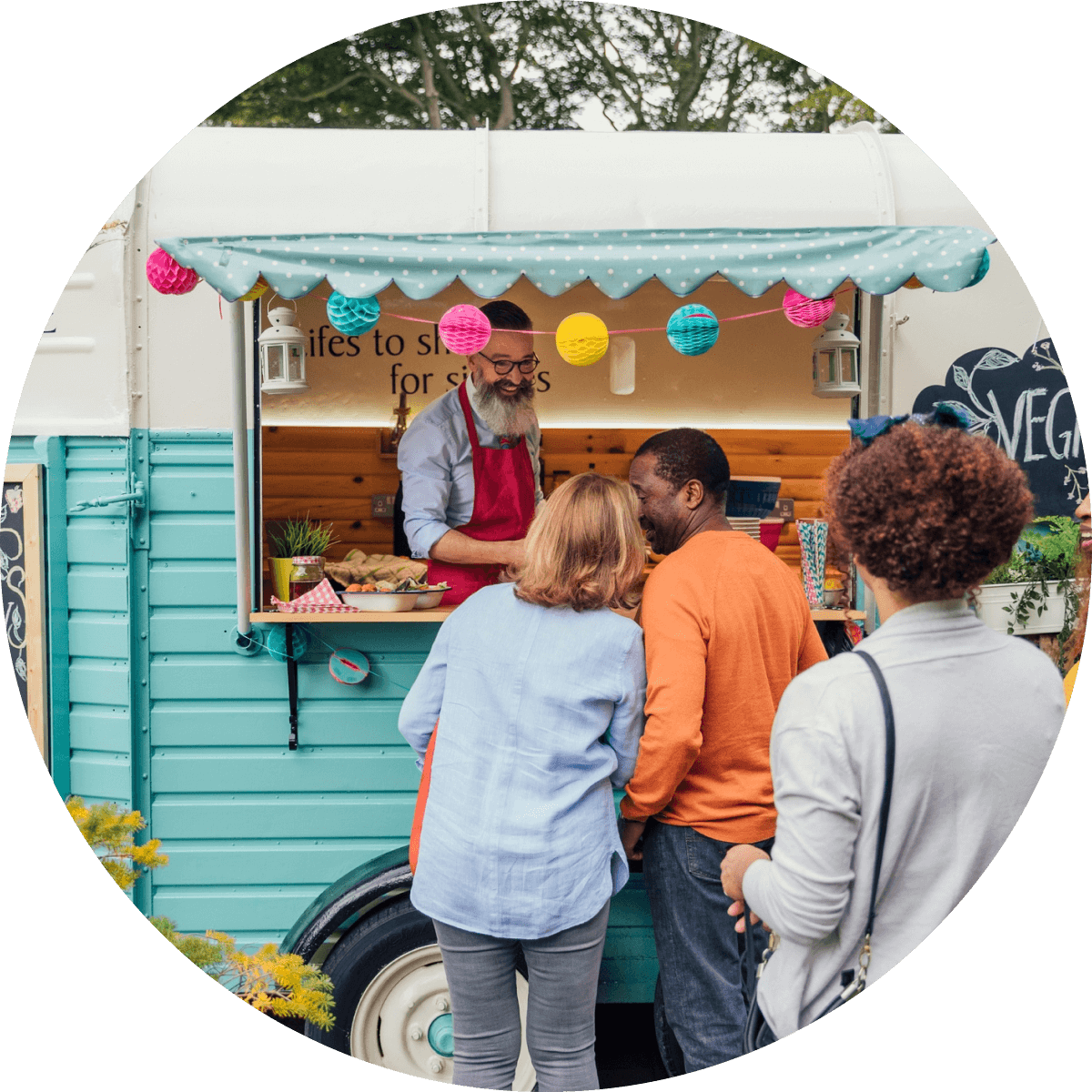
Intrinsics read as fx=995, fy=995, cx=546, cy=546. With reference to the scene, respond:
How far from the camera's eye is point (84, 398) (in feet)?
11.5

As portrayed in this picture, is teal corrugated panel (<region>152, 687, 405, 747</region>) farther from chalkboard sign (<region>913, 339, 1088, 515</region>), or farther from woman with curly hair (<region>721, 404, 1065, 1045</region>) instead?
chalkboard sign (<region>913, 339, 1088, 515</region>)

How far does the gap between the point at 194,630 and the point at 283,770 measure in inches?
23.3

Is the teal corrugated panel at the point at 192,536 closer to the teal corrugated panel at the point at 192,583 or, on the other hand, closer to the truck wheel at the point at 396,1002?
the teal corrugated panel at the point at 192,583

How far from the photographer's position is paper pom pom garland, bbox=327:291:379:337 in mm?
2842

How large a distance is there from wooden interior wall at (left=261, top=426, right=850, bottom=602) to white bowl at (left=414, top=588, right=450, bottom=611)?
3.39 feet

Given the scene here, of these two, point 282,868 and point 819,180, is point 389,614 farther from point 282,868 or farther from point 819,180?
point 819,180

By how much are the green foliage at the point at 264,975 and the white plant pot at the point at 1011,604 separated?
261cm

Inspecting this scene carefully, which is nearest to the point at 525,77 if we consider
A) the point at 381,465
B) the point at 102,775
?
the point at 381,465

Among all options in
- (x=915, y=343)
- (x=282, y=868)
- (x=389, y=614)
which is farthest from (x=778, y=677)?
(x=282, y=868)

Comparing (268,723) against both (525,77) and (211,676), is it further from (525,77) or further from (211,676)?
(525,77)

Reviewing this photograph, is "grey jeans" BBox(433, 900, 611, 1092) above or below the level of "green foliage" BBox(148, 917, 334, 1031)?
above

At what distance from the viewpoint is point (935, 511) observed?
1.72 metres

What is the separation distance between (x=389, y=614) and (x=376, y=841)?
0.84 m

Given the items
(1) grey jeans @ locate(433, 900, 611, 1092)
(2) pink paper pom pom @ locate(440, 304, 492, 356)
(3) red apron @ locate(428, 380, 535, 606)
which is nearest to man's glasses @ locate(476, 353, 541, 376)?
(3) red apron @ locate(428, 380, 535, 606)
